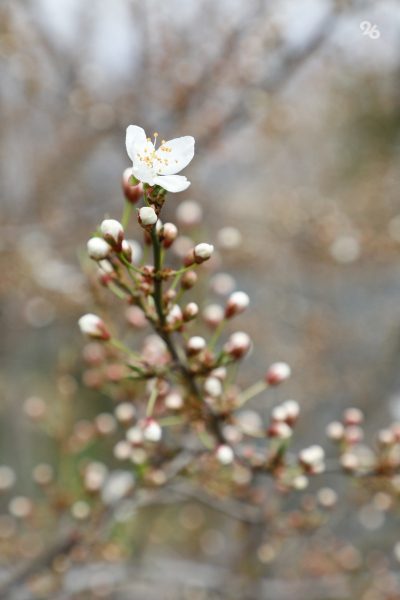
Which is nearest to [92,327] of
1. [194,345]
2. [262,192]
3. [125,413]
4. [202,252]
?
[194,345]

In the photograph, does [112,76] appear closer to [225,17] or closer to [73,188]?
[73,188]

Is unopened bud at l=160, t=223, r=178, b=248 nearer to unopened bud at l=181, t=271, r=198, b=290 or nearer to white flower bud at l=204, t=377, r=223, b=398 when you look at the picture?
unopened bud at l=181, t=271, r=198, b=290

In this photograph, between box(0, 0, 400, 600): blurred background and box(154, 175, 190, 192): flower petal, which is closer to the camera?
→ box(154, 175, 190, 192): flower petal

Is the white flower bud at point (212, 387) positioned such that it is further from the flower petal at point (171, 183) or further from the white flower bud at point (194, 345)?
the flower petal at point (171, 183)

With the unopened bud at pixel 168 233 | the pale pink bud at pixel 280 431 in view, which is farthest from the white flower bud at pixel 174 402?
the unopened bud at pixel 168 233

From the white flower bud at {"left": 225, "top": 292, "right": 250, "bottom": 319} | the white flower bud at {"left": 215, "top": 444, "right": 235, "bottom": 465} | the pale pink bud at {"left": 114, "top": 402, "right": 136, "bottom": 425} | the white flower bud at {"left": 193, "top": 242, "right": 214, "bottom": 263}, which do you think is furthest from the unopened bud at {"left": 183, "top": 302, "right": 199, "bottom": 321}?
the pale pink bud at {"left": 114, "top": 402, "right": 136, "bottom": 425}

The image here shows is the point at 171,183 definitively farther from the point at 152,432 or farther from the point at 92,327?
the point at 152,432

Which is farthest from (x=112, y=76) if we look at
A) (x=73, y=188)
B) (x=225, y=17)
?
(x=225, y=17)
